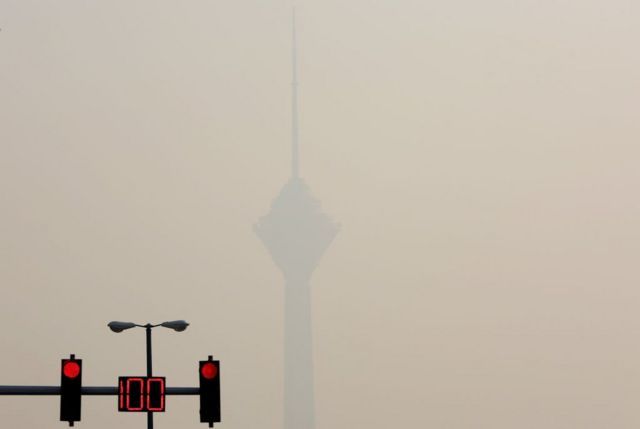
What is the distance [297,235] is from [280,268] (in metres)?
5.15

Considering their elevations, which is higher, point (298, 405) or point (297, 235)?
point (297, 235)

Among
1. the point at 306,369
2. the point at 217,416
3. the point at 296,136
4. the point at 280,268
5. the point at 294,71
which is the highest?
the point at 294,71

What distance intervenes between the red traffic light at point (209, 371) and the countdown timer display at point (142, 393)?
1954 millimetres

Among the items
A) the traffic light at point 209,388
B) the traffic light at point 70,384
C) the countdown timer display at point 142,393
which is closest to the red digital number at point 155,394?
the countdown timer display at point 142,393

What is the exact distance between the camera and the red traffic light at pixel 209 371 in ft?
68.2

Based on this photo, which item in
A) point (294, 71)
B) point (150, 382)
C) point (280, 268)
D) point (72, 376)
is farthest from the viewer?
point (280, 268)

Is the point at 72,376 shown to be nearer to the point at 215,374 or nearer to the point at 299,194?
the point at 215,374

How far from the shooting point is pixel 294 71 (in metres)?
101

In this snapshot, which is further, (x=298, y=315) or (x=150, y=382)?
(x=298, y=315)

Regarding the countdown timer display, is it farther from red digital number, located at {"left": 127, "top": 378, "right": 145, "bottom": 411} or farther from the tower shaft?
the tower shaft

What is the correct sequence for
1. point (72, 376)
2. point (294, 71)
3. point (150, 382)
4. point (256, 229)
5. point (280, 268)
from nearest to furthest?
point (72, 376) < point (150, 382) < point (256, 229) < point (294, 71) < point (280, 268)

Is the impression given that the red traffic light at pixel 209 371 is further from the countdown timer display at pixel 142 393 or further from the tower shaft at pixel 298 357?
the tower shaft at pixel 298 357

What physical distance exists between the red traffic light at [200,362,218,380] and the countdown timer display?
1.95m

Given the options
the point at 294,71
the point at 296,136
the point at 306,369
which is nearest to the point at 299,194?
the point at 296,136
